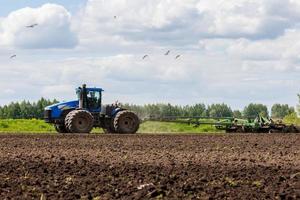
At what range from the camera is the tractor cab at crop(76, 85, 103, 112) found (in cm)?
4344

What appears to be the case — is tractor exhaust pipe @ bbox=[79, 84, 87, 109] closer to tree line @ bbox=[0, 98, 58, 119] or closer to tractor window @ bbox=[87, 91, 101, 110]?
tractor window @ bbox=[87, 91, 101, 110]

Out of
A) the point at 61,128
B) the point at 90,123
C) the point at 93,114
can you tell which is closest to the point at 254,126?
the point at 93,114

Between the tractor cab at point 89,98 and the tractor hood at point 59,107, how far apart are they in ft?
2.30

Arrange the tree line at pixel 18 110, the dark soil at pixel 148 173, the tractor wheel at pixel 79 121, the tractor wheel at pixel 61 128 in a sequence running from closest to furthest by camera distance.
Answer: the dark soil at pixel 148 173 → the tractor wheel at pixel 79 121 → the tractor wheel at pixel 61 128 → the tree line at pixel 18 110

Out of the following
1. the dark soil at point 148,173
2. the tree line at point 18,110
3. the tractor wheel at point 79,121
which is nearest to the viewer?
the dark soil at point 148,173

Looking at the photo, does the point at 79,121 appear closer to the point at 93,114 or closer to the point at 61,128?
the point at 93,114

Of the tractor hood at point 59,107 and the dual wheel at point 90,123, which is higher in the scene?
the tractor hood at point 59,107

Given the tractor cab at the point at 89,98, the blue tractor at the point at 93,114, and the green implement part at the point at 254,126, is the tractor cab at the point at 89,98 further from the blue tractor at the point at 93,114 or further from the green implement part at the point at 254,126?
the green implement part at the point at 254,126

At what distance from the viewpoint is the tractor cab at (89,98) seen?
43.4m

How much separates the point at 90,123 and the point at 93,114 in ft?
4.42

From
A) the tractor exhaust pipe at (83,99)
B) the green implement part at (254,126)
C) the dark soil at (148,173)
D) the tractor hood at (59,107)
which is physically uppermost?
Answer: the tractor exhaust pipe at (83,99)

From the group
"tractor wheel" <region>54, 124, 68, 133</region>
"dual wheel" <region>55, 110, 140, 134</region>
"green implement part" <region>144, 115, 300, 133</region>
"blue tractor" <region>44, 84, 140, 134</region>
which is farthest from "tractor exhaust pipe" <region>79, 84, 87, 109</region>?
"green implement part" <region>144, 115, 300, 133</region>

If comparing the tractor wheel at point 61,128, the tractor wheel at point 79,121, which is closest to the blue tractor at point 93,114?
the tractor wheel at point 79,121

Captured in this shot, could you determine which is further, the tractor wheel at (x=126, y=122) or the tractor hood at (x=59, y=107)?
the tractor hood at (x=59, y=107)
